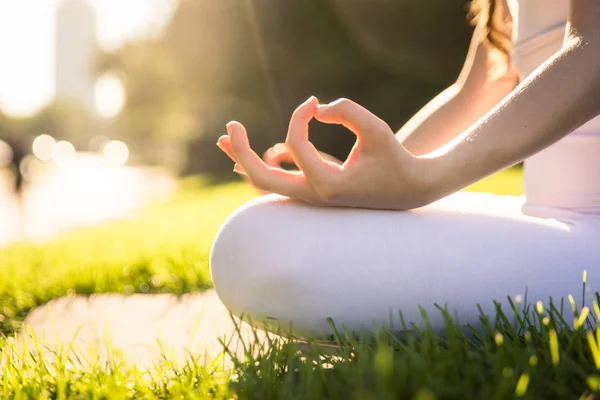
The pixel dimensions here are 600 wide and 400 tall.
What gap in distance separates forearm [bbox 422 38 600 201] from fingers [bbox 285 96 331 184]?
21 cm

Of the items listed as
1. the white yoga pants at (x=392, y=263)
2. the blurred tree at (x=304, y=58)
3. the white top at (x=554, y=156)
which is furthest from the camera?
the blurred tree at (x=304, y=58)

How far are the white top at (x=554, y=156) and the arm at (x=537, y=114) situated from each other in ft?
0.94

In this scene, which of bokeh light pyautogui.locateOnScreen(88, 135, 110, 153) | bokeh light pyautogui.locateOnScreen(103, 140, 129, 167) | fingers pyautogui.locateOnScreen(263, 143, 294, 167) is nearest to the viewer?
fingers pyautogui.locateOnScreen(263, 143, 294, 167)

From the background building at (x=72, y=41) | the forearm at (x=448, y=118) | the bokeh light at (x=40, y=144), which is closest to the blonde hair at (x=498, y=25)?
the forearm at (x=448, y=118)

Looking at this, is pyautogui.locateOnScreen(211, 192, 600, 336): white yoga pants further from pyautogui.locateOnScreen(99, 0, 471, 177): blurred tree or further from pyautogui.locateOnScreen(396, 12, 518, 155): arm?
pyautogui.locateOnScreen(99, 0, 471, 177): blurred tree

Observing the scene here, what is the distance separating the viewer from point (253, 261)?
49.8 inches

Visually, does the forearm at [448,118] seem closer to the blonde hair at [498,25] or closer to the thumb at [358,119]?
the blonde hair at [498,25]

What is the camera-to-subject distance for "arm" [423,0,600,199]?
1.12m

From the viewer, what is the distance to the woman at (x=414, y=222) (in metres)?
1.14

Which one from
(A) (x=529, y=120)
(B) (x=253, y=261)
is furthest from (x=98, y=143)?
(A) (x=529, y=120)

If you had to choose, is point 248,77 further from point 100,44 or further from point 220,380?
point 220,380

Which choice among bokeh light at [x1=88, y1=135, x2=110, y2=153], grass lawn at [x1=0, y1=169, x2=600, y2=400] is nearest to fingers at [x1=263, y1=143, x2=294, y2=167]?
grass lawn at [x1=0, y1=169, x2=600, y2=400]

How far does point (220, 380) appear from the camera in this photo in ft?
4.00

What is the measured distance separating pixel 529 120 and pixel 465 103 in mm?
770
